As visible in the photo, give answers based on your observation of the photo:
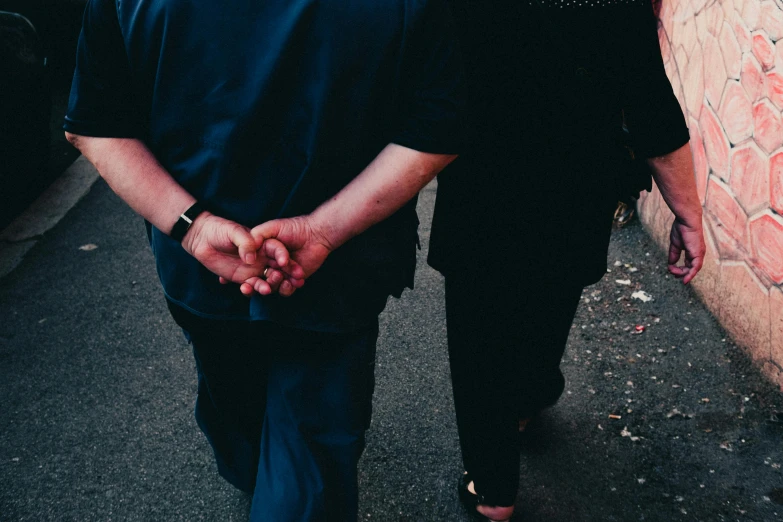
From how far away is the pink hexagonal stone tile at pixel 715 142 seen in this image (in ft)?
10.5

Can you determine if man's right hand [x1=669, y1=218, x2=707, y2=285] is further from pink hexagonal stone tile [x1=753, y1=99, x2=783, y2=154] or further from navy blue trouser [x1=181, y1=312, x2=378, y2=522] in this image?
pink hexagonal stone tile [x1=753, y1=99, x2=783, y2=154]

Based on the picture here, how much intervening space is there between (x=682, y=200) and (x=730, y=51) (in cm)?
167

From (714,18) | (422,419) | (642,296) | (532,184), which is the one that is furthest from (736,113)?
(422,419)

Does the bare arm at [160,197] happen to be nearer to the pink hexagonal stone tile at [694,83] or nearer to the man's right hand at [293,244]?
the man's right hand at [293,244]

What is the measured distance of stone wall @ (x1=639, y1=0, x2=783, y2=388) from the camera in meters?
2.79

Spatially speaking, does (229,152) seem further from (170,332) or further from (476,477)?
(170,332)

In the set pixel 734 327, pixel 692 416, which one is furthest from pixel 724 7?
pixel 692 416

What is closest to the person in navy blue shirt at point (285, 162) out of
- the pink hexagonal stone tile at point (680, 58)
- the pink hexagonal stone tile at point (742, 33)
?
the pink hexagonal stone tile at point (742, 33)

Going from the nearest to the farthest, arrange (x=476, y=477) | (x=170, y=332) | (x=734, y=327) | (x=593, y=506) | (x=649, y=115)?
(x=649, y=115), (x=476, y=477), (x=593, y=506), (x=734, y=327), (x=170, y=332)

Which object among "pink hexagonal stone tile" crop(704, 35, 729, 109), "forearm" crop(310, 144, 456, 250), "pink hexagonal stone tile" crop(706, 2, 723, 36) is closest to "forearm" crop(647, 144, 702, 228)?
"forearm" crop(310, 144, 456, 250)

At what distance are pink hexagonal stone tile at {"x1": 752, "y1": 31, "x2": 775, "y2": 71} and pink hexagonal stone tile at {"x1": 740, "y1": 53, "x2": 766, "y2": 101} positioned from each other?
3 centimetres

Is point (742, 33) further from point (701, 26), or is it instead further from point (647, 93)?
point (647, 93)

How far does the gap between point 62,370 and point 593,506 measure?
2.41m

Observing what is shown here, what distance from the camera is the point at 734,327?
10.3 ft
